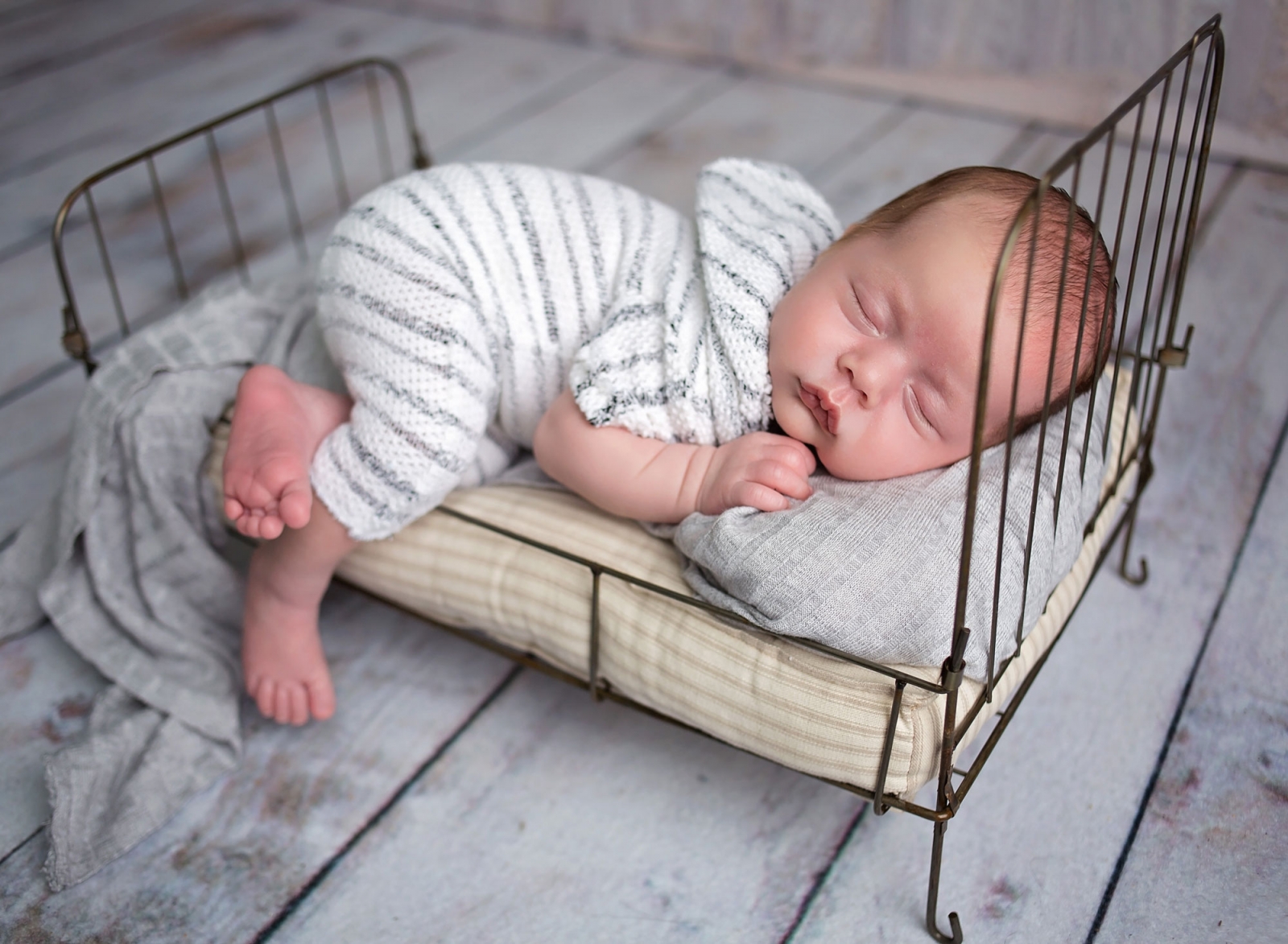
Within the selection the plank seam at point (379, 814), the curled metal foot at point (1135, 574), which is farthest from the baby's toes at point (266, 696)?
the curled metal foot at point (1135, 574)

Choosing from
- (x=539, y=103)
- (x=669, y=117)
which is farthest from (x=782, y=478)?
(x=539, y=103)

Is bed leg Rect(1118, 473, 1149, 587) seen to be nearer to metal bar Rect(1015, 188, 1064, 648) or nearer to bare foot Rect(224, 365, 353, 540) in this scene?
metal bar Rect(1015, 188, 1064, 648)

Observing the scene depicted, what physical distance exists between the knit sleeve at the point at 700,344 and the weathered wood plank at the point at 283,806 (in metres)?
0.27

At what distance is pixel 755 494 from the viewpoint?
0.74m

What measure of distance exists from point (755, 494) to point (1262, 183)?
1109 millimetres

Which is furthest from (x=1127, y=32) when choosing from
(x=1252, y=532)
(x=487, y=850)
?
(x=487, y=850)

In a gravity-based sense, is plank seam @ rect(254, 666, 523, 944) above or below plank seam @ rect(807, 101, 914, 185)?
below

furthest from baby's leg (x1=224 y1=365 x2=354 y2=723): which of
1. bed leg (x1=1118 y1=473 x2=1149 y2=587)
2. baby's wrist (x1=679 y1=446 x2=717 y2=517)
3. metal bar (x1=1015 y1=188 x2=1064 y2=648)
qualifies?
bed leg (x1=1118 y1=473 x2=1149 y2=587)

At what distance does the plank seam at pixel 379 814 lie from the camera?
29.8 inches

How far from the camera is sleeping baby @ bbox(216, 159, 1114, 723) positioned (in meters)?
0.71

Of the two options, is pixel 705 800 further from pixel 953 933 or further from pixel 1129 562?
pixel 1129 562

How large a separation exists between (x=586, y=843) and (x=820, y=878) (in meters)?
0.16

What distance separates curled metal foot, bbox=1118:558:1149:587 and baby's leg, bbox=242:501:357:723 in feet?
2.06

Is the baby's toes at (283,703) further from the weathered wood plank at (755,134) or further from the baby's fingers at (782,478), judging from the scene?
the weathered wood plank at (755,134)
